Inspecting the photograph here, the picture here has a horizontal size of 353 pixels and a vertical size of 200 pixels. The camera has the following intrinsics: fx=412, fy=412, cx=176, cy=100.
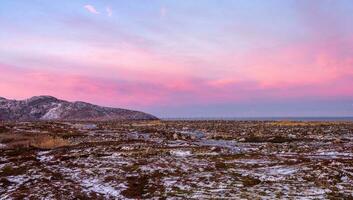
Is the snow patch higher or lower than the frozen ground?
higher

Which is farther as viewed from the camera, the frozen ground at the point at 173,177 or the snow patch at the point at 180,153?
the snow patch at the point at 180,153

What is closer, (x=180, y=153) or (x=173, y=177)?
(x=173, y=177)

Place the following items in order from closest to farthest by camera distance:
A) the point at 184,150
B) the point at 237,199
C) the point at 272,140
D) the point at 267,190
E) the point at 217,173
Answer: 1. the point at 237,199
2. the point at 267,190
3. the point at 217,173
4. the point at 184,150
5. the point at 272,140

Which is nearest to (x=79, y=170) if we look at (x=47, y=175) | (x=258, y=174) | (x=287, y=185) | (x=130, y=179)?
(x=47, y=175)

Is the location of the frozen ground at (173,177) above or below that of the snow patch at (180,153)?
below

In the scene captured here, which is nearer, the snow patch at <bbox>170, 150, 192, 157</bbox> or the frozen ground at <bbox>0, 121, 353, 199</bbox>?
the frozen ground at <bbox>0, 121, 353, 199</bbox>

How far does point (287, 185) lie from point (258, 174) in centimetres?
388

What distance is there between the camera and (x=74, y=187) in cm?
2477

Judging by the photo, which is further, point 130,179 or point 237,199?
point 130,179

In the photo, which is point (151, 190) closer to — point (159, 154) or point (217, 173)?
point (217, 173)

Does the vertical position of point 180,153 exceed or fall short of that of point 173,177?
it exceeds it

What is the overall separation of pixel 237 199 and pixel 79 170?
1452 centimetres

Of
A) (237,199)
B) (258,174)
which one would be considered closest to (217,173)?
(258,174)

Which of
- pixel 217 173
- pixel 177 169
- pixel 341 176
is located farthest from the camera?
pixel 177 169
